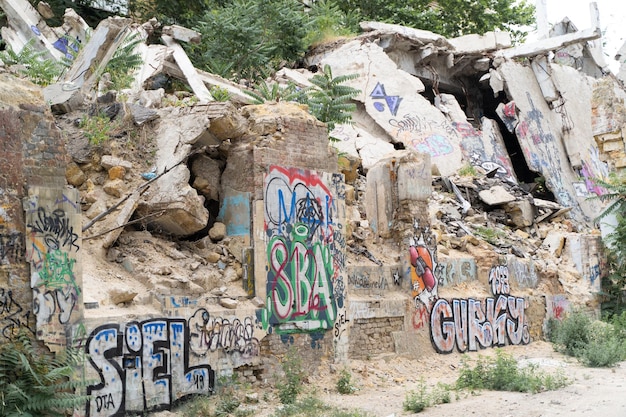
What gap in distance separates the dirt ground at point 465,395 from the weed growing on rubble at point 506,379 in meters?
0.20

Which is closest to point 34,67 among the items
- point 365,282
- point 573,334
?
point 365,282

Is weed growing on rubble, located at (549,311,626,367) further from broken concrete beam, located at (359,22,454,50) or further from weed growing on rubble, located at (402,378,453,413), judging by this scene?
broken concrete beam, located at (359,22,454,50)

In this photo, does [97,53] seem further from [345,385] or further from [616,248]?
[616,248]

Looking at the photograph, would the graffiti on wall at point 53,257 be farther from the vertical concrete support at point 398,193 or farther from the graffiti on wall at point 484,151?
the graffiti on wall at point 484,151

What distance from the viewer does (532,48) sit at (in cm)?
2562

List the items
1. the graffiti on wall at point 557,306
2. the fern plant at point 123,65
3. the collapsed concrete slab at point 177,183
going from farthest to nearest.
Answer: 1. the graffiti on wall at point 557,306
2. the fern plant at point 123,65
3. the collapsed concrete slab at point 177,183

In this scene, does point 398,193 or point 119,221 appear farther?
point 398,193

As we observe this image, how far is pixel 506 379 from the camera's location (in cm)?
1157

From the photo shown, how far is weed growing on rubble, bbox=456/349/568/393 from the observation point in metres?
11.4

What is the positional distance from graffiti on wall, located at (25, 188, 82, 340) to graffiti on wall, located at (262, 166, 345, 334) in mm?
3160

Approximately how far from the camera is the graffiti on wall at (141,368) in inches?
357

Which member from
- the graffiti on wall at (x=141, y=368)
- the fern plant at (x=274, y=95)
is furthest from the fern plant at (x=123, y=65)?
the graffiti on wall at (x=141, y=368)

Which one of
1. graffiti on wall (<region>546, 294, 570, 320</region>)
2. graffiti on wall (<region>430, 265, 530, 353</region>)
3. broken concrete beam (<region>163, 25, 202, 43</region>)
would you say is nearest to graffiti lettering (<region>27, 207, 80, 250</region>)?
graffiti on wall (<region>430, 265, 530, 353</region>)

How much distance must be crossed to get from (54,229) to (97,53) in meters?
5.95
